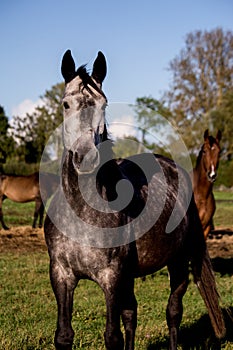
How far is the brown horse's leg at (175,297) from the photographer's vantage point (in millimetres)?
4668

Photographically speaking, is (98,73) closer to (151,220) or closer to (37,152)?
(151,220)

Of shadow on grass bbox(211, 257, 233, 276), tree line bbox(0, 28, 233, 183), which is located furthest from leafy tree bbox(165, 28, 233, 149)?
shadow on grass bbox(211, 257, 233, 276)

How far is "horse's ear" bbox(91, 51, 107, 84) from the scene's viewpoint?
343cm

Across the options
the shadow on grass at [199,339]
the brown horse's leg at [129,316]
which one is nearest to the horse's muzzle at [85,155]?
the brown horse's leg at [129,316]

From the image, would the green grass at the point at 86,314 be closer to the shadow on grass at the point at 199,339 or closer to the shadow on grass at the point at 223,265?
the shadow on grass at the point at 199,339

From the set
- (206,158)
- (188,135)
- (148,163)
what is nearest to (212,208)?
(206,158)

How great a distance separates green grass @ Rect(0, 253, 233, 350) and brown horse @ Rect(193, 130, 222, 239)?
1.14 metres

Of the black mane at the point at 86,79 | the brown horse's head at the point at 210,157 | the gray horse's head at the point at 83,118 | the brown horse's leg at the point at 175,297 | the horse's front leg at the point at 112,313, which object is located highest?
the brown horse's head at the point at 210,157

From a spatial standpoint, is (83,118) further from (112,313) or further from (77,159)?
(112,313)

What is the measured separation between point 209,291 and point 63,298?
6.96 ft

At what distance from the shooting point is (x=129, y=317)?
169 inches

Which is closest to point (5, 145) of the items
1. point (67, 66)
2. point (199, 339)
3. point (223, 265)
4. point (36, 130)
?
point (36, 130)

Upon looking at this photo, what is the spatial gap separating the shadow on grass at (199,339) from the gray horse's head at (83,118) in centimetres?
241

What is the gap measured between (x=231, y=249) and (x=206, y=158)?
3.38 meters
